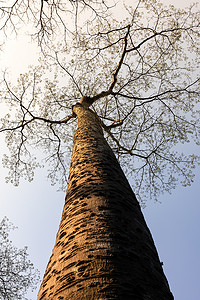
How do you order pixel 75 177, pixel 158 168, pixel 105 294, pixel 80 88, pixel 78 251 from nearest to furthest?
1. pixel 105 294
2. pixel 78 251
3. pixel 75 177
4. pixel 158 168
5. pixel 80 88

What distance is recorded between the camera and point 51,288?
3.46 feet

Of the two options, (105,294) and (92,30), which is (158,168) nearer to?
(92,30)

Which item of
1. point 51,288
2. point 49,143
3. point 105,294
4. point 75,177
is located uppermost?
point 49,143

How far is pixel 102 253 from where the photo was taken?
1.08m

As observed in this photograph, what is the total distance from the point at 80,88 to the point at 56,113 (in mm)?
1258

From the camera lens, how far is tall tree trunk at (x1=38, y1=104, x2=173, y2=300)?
910 millimetres

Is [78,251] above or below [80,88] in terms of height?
below

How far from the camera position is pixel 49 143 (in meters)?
8.43

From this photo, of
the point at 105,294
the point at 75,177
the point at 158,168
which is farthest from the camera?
the point at 158,168

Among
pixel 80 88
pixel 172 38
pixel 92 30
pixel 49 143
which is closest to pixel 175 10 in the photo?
pixel 172 38

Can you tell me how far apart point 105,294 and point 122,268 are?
0.17 meters

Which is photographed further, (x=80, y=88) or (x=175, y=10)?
(x=80, y=88)

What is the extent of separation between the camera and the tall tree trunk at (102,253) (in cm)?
91

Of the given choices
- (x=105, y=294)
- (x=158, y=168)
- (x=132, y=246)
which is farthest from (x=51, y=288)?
(x=158, y=168)
